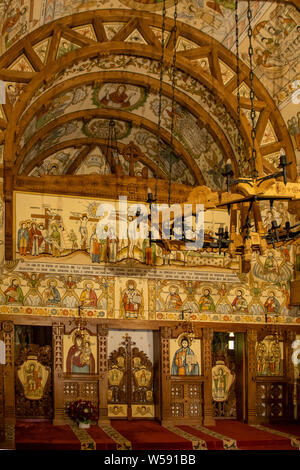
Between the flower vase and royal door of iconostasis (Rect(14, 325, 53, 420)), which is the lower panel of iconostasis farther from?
the flower vase

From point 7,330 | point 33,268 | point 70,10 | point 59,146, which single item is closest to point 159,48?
point 70,10

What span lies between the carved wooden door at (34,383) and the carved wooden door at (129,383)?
1.39m

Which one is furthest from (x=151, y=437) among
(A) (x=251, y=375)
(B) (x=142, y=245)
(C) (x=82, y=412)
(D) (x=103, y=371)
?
(B) (x=142, y=245)

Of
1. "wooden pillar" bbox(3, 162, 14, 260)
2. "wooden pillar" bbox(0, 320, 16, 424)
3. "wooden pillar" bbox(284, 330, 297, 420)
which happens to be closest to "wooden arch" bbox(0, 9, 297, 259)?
"wooden pillar" bbox(3, 162, 14, 260)

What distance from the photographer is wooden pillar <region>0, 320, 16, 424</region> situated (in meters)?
14.2

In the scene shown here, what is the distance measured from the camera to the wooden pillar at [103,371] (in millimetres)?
14969

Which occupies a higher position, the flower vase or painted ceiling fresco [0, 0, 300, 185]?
painted ceiling fresco [0, 0, 300, 185]

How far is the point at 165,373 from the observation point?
15.4 metres

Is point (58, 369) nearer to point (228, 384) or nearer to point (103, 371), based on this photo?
point (103, 371)

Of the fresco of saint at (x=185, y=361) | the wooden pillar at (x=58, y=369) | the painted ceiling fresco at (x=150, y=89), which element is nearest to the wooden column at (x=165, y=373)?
the fresco of saint at (x=185, y=361)

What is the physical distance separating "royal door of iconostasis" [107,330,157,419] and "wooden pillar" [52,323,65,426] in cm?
119

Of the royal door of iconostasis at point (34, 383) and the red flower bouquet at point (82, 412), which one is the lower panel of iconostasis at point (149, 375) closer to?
the royal door of iconostasis at point (34, 383)
